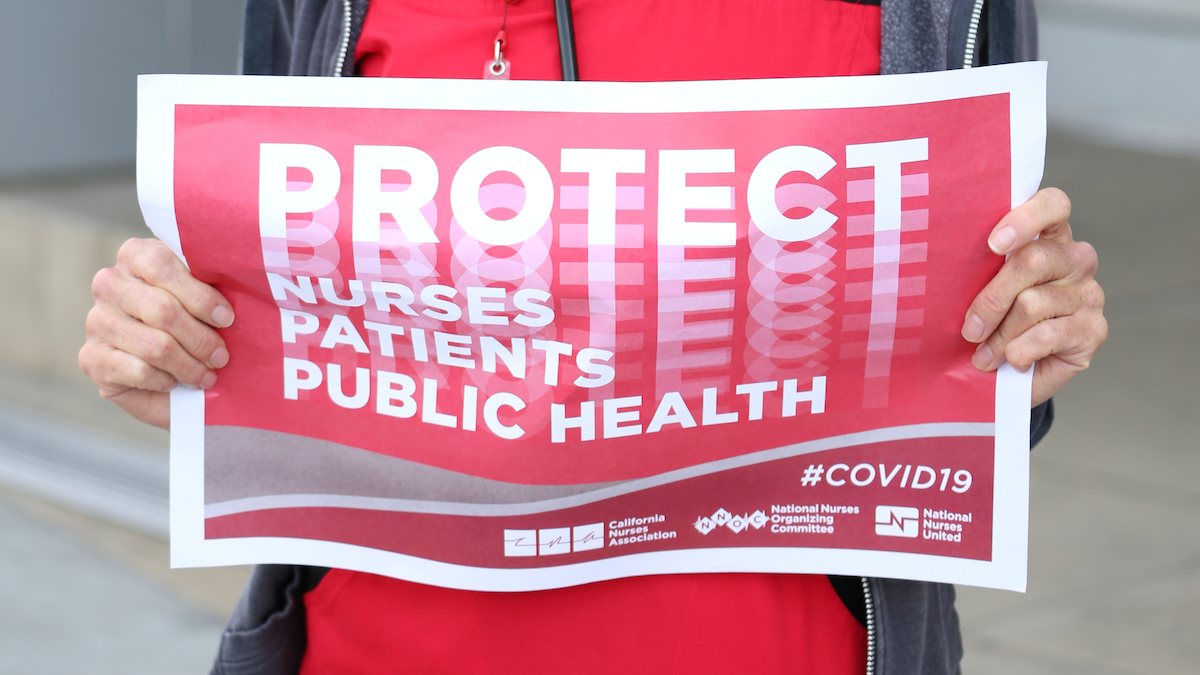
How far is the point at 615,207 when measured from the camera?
0.93m

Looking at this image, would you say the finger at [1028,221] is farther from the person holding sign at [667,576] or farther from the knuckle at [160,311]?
the knuckle at [160,311]

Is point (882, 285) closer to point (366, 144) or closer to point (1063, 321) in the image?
point (1063, 321)

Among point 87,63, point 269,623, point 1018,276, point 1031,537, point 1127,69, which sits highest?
point 1127,69

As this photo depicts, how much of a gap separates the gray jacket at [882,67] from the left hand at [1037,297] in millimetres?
131

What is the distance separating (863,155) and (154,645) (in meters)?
2.46

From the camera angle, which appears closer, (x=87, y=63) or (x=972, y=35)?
(x=972, y=35)

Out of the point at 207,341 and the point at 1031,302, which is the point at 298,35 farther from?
the point at 1031,302

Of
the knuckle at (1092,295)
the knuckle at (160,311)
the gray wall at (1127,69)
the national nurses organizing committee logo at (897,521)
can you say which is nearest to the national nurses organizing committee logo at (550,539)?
the national nurses organizing committee logo at (897,521)

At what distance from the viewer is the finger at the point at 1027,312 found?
95cm

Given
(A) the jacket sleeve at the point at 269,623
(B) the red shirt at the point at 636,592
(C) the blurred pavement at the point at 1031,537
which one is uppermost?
(B) the red shirt at the point at 636,592

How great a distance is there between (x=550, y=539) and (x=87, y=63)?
4.75 metres

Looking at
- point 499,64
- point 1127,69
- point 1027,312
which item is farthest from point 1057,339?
point 1127,69

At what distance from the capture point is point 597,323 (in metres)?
0.95

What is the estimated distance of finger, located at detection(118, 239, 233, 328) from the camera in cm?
99
